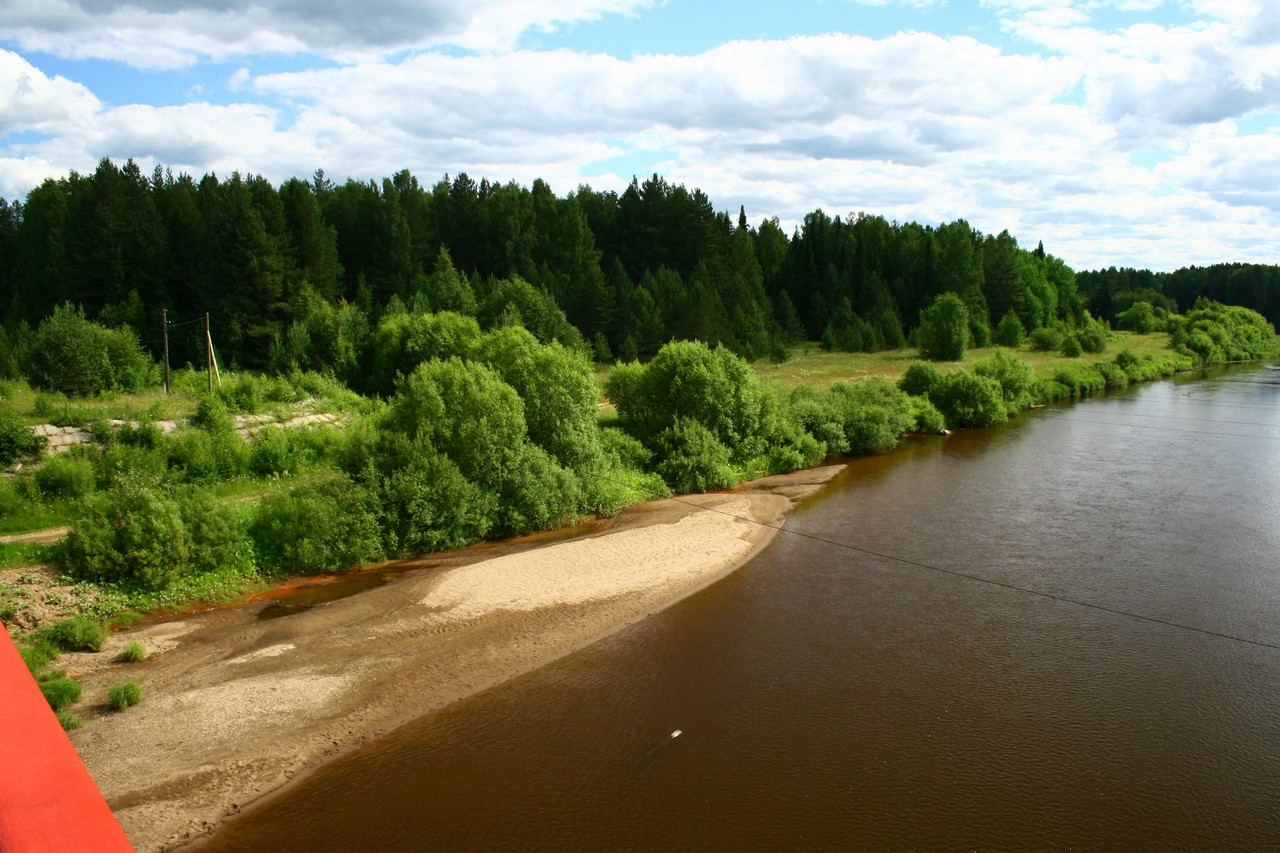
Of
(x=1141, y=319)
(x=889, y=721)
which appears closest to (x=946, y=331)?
(x=1141, y=319)

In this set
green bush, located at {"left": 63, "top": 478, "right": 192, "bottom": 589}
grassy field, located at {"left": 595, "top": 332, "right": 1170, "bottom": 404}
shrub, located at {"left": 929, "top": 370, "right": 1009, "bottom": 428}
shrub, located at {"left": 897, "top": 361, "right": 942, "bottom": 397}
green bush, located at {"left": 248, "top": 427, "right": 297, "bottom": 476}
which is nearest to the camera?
green bush, located at {"left": 63, "top": 478, "right": 192, "bottom": 589}

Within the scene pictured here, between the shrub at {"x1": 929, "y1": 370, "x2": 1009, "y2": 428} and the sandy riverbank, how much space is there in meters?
23.7

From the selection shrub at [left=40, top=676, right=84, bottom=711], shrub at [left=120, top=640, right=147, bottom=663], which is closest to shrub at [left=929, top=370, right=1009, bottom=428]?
shrub at [left=120, top=640, right=147, bottom=663]

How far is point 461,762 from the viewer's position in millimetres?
12789

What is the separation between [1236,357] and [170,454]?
8928 centimetres

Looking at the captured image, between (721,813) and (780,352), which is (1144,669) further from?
(780,352)

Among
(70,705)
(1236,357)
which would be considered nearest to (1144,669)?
(70,705)

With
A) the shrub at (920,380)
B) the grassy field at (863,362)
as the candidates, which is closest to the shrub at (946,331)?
the grassy field at (863,362)

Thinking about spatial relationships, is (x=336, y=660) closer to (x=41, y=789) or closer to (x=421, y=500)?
(x=421, y=500)

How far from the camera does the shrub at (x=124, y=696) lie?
535 inches

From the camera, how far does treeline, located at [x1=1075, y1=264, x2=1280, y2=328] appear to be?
4304 inches

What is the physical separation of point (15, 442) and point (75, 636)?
10.2 m

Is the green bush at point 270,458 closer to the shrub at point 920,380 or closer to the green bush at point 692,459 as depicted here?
the green bush at point 692,459

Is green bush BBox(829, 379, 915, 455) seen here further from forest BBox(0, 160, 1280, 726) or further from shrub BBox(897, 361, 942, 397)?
shrub BBox(897, 361, 942, 397)
